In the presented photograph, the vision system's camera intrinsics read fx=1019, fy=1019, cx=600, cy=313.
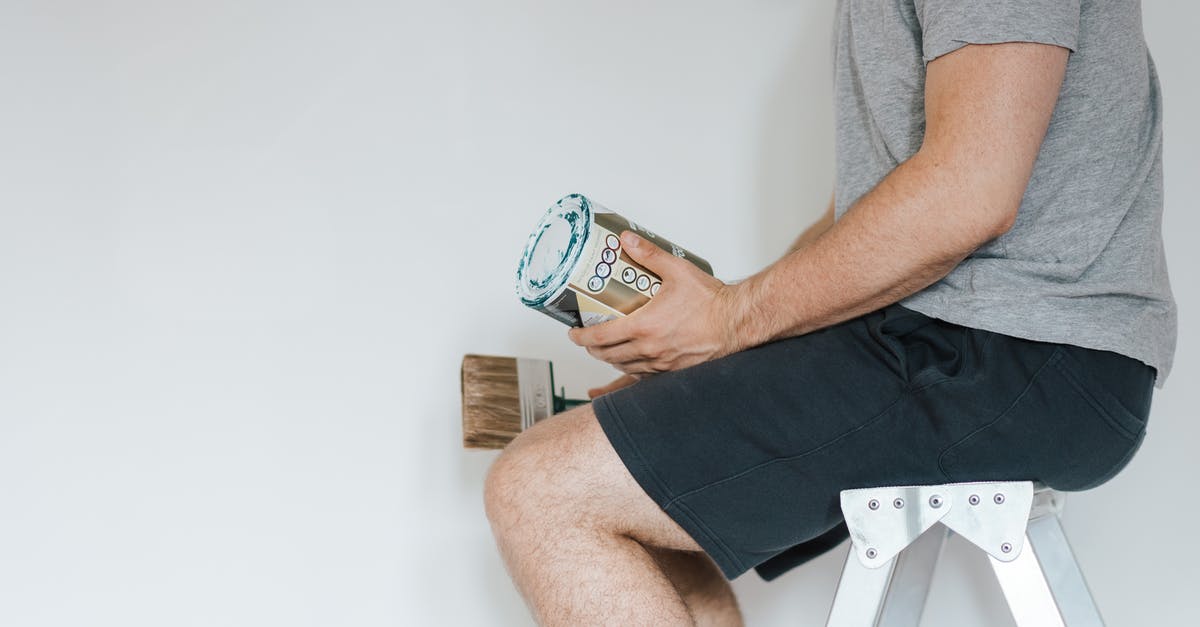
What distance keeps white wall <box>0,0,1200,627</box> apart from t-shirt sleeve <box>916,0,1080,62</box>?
92 cm

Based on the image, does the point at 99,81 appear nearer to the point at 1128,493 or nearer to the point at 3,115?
the point at 3,115

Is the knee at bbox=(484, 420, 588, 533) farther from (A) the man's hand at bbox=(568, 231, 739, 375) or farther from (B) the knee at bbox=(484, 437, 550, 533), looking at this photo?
(A) the man's hand at bbox=(568, 231, 739, 375)

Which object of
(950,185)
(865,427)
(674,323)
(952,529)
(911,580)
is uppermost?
(950,185)

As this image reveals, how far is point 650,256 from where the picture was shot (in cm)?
101

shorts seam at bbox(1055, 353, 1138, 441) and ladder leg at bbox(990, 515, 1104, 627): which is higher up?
shorts seam at bbox(1055, 353, 1138, 441)

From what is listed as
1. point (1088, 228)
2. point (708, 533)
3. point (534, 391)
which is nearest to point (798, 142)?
point (534, 391)

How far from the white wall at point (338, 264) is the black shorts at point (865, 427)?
2.51 ft

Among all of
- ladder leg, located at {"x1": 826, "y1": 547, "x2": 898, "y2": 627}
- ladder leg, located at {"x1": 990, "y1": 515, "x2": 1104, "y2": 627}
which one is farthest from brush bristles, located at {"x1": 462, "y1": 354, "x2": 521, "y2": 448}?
ladder leg, located at {"x1": 990, "y1": 515, "x2": 1104, "y2": 627}

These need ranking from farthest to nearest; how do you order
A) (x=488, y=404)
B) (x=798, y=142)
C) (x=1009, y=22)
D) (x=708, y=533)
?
(x=798, y=142), (x=488, y=404), (x=708, y=533), (x=1009, y=22)

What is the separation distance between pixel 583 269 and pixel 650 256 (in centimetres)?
8

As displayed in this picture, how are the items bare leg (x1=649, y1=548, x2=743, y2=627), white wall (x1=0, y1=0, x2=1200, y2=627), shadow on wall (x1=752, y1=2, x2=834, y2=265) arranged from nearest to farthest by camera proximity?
bare leg (x1=649, y1=548, x2=743, y2=627) → white wall (x1=0, y1=0, x2=1200, y2=627) → shadow on wall (x1=752, y1=2, x2=834, y2=265)

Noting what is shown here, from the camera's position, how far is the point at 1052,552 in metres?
1.09

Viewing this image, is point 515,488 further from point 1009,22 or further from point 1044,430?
point 1009,22

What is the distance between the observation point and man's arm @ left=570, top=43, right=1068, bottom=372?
85 centimetres
